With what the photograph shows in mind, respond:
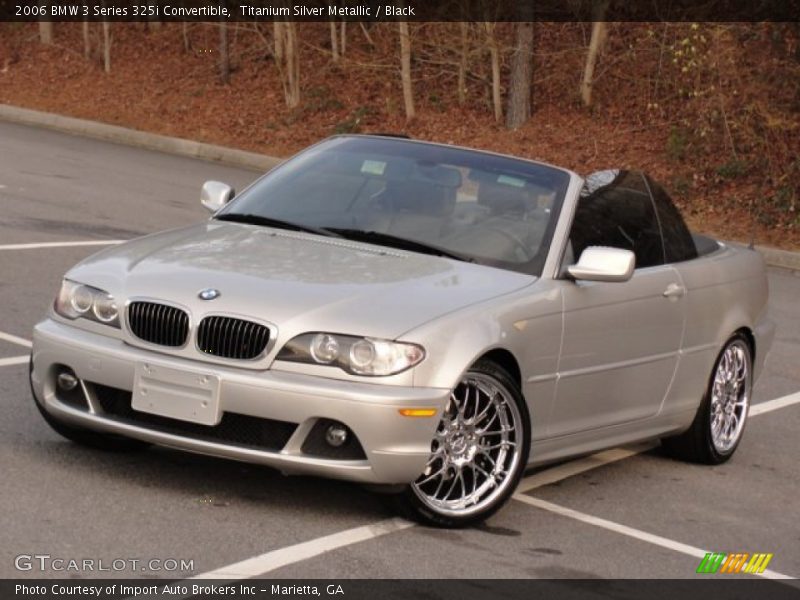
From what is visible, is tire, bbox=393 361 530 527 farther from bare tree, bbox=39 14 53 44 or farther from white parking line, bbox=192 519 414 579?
bare tree, bbox=39 14 53 44

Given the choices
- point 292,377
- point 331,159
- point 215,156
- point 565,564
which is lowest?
point 215,156

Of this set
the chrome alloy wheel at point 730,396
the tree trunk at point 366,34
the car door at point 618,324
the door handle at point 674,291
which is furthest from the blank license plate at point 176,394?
the tree trunk at point 366,34

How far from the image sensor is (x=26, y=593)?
5188 mm

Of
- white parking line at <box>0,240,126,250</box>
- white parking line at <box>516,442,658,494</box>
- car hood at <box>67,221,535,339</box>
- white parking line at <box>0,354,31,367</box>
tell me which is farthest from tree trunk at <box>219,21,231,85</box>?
car hood at <box>67,221,535,339</box>

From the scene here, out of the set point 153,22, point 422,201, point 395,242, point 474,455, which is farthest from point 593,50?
point 474,455

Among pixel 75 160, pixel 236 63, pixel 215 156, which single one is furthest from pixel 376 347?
pixel 236 63

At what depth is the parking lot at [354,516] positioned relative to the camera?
591 centimetres

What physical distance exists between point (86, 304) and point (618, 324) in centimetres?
237

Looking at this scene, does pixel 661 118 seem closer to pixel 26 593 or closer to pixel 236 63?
pixel 236 63

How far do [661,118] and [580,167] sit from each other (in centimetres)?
207

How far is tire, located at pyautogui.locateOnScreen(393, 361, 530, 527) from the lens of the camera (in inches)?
260

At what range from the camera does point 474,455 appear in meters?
6.76

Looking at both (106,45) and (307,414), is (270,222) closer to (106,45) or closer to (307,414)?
(307,414)

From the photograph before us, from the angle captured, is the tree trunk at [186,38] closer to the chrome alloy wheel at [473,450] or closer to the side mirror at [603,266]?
the side mirror at [603,266]
